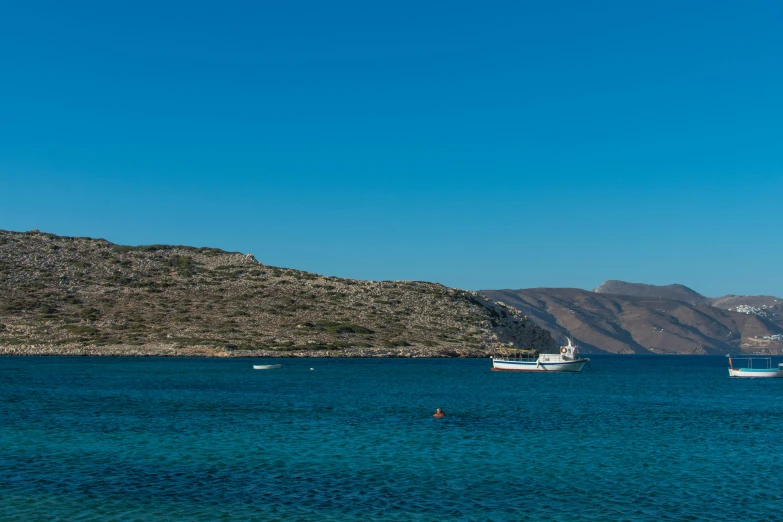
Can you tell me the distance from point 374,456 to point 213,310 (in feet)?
421

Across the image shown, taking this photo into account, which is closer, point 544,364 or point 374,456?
point 374,456

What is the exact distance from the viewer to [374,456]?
34438 mm

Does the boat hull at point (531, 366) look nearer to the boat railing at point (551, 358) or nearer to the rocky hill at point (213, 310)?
the boat railing at point (551, 358)

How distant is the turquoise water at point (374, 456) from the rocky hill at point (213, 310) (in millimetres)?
69491

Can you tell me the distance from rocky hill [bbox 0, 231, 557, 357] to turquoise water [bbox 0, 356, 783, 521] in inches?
2736

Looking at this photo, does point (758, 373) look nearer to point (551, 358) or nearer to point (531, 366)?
point (551, 358)

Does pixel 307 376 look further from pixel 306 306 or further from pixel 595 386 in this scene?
pixel 306 306

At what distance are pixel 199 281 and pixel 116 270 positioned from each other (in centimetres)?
2022

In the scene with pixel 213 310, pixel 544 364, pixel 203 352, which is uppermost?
pixel 213 310

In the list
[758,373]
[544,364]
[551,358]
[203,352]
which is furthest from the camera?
[203,352]

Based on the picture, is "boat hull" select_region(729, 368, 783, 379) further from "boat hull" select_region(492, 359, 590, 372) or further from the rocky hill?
the rocky hill

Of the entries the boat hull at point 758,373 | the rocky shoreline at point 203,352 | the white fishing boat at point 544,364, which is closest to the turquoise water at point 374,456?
the white fishing boat at point 544,364

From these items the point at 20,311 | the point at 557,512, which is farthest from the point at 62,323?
the point at 557,512

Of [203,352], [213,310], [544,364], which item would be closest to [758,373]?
[544,364]
